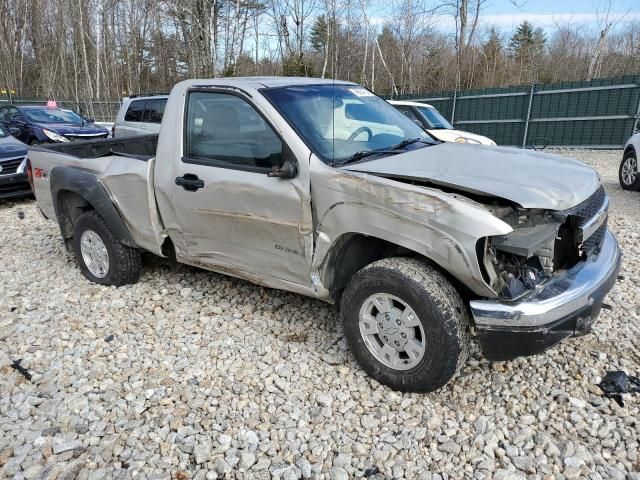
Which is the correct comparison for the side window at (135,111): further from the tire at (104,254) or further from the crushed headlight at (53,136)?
the tire at (104,254)

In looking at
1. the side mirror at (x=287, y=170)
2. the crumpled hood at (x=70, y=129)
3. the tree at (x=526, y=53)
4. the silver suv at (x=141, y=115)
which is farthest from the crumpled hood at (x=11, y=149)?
the tree at (x=526, y=53)

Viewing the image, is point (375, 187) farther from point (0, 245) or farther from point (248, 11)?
point (248, 11)

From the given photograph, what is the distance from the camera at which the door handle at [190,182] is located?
3.67 meters

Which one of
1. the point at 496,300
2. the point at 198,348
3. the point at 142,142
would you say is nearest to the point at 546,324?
the point at 496,300

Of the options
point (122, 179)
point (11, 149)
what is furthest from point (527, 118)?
point (122, 179)

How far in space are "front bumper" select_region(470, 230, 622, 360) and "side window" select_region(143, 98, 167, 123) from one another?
930 centimetres

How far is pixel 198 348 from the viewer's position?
3.65 meters

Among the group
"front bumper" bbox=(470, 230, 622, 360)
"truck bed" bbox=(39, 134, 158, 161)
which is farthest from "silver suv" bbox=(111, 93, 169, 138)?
"front bumper" bbox=(470, 230, 622, 360)

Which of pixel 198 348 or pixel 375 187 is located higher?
pixel 375 187

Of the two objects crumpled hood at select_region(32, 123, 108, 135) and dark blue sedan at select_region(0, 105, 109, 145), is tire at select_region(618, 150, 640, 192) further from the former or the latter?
crumpled hood at select_region(32, 123, 108, 135)

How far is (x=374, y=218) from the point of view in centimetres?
285

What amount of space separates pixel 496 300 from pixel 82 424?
2483 mm

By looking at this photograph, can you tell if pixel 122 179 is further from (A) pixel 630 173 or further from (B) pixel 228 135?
(A) pixel 630 173

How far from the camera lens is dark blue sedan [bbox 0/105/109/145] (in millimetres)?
11430
